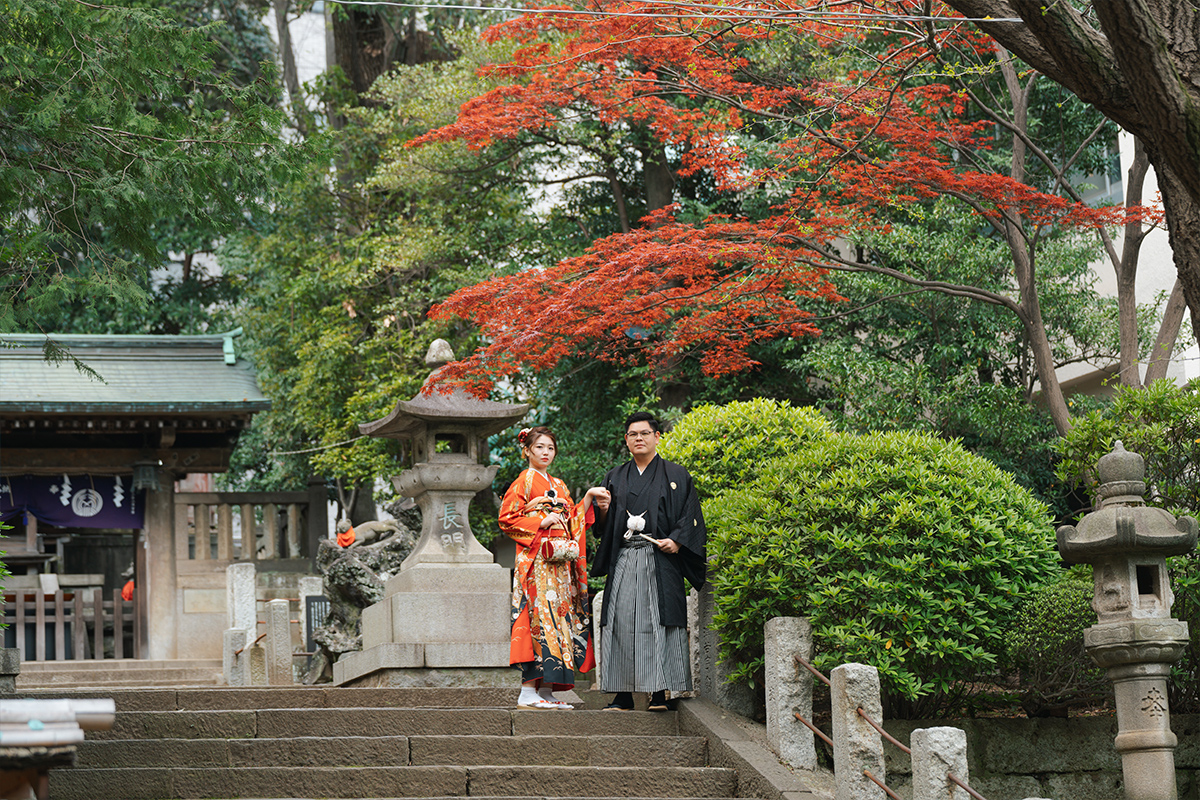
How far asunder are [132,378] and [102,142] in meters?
11.0

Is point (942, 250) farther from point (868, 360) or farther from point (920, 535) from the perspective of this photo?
point (920, 535)

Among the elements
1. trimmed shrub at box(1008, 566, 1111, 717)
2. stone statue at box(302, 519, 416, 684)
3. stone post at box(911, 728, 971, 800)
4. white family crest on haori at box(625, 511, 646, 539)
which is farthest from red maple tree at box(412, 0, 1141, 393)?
stone post at box(911, 728, 971, 800)

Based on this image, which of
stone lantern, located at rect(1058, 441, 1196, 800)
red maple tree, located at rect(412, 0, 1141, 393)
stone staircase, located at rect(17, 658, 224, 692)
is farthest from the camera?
stone staircase, located at rect(17, 658, 224, 692)

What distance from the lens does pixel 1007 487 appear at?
7750 millimetres

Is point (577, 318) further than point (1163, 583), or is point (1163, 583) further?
point (577, 318)

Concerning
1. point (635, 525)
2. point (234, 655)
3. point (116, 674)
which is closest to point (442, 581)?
point (635, 525)

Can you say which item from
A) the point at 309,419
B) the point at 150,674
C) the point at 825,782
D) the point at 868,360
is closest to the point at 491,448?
the point at 309,419

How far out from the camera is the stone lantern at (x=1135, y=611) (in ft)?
22.2

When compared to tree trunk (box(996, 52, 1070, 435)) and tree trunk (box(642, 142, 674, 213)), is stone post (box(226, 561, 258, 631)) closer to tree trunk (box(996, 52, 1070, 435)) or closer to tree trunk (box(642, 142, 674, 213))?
tree trunk (box(642, 142, 674, 213))

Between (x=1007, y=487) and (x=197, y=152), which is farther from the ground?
(x=197, y=152)

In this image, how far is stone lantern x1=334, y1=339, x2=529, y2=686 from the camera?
9.55 meters

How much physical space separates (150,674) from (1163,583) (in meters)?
12.2

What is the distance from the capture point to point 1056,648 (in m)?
7.88

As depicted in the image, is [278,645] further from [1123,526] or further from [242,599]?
[1123,526]
